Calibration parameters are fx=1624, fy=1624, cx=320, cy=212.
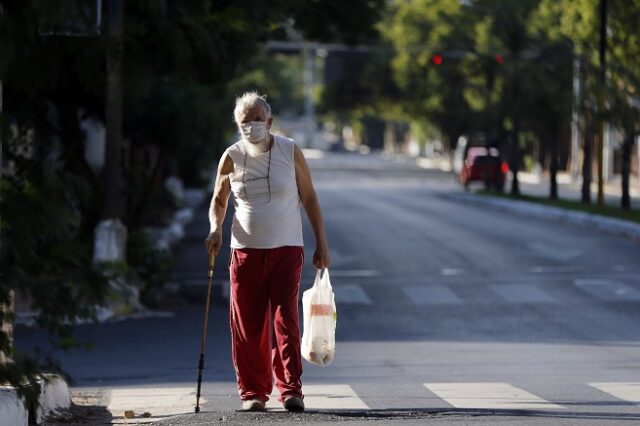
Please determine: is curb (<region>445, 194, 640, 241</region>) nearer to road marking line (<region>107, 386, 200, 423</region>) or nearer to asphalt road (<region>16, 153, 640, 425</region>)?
asphalt road (<region>16, 153, 640, 425</region>)

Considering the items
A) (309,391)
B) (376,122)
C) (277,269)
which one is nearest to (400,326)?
(309,391)

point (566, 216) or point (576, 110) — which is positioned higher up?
point (576, 110)

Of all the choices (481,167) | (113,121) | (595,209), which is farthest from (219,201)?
(481,167)

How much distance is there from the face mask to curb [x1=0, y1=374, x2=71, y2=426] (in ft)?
5.76

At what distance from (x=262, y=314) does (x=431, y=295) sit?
36.3 feet

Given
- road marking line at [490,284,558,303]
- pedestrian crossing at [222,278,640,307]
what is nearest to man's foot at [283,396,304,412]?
pedestrian crossing at [222,278,640,307]

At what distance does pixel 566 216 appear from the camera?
1411 inches

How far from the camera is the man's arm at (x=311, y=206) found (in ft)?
31.5

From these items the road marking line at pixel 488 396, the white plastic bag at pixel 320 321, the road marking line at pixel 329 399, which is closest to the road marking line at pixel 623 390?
the road marking line at pixel 488 396

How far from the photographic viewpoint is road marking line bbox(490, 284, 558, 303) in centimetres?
1966

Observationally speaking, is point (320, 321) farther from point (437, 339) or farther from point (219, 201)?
point (437, 339)

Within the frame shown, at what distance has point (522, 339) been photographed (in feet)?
51.5

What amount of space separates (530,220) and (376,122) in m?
114

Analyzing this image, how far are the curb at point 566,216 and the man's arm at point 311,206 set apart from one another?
20.4 metres
